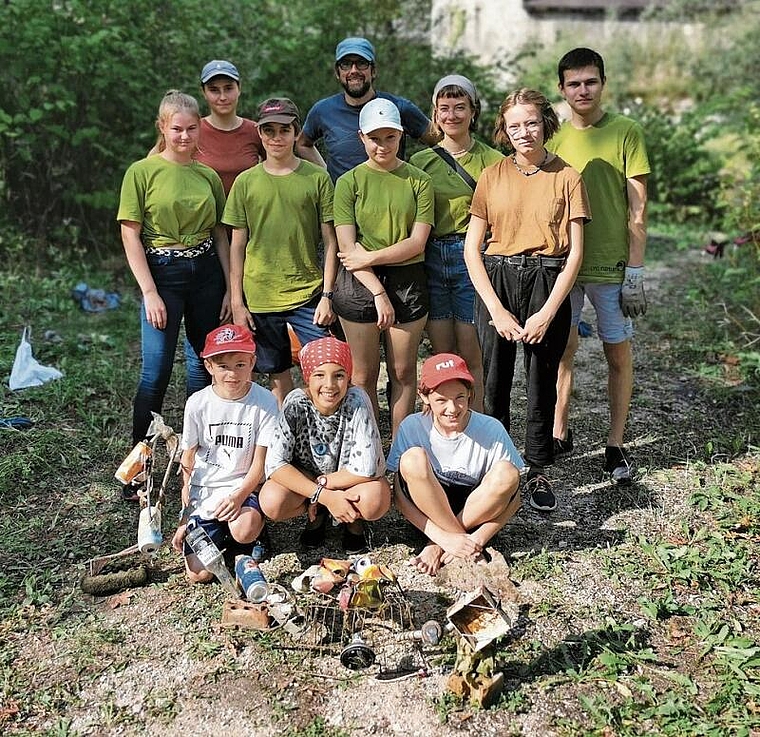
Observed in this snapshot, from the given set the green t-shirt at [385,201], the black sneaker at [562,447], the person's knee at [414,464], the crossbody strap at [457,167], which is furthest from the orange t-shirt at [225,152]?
the black sneaker at [562,447]

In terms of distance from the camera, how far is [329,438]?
11.1ft

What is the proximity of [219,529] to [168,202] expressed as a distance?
4.68 feet

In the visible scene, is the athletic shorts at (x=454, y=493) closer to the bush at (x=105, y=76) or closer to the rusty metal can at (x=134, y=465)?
the rusty metal can at (x=134, y=465)

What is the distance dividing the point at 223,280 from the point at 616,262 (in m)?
1.84

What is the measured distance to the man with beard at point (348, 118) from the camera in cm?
409

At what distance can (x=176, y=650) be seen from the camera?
293 centimetres

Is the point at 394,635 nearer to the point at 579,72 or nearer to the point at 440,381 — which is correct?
the point at 440,381

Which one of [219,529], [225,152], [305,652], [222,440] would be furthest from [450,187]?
[305,652]

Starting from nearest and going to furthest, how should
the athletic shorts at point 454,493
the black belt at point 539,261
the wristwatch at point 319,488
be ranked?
the wristwatch at point 319,488 < the athletic shorts at point 454,493 < the black belt at point 539,261

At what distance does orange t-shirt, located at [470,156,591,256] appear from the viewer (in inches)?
135

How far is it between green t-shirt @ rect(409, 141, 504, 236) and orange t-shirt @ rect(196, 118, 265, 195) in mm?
909

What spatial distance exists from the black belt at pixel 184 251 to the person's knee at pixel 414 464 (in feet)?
4.43

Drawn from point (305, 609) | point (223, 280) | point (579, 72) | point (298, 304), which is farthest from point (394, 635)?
point (579, 72)

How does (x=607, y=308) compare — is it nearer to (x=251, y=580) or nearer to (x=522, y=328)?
(x=522, y=328)
